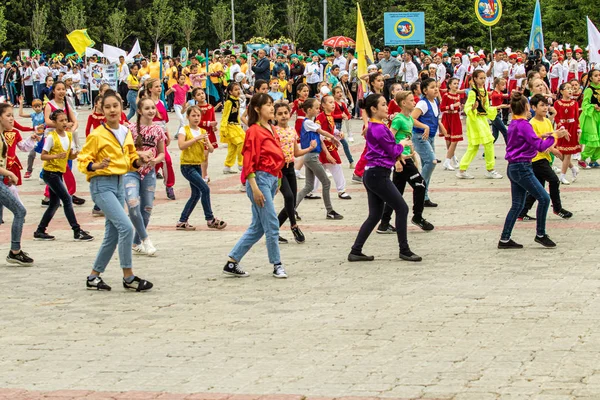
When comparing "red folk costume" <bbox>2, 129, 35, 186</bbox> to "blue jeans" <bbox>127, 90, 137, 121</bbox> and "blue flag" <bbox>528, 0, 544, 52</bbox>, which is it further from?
"blue flag" <bbox>528, 0, 544, 52</bbox>

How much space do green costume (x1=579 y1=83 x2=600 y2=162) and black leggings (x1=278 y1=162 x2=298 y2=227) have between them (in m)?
6.83

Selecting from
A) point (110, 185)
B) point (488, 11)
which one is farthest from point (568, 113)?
point (488, 11)

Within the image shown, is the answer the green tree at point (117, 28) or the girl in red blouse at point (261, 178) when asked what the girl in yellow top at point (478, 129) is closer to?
the girl in red blouse at point (261, 178)

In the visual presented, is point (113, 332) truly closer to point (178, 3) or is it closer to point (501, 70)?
point (501, 70)

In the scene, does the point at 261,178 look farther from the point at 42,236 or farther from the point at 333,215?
the point at 42,236

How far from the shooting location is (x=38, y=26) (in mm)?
59562

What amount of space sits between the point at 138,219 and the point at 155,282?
1335 mm

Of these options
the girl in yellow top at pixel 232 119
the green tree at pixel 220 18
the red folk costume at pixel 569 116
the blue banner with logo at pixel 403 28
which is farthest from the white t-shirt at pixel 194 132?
the green tree at pixel 220 18

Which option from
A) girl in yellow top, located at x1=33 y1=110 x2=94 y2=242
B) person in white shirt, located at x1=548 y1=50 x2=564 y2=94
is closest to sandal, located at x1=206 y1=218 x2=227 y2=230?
girl in yellow top, located at x1=33 y1=110 x2=94 y2=242

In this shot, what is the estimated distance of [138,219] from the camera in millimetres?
10703

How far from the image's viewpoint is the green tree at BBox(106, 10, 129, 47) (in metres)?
64.1

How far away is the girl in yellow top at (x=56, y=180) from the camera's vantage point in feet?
39.4

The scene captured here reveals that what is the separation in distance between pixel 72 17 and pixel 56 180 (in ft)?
167

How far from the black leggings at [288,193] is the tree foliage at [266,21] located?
3943cm
